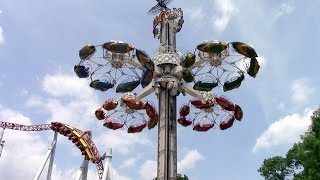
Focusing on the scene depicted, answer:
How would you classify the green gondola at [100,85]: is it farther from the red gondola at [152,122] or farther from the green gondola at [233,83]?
the green gondola at [233,83]

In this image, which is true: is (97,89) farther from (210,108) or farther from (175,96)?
(210,108)

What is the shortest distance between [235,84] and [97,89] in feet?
23.0

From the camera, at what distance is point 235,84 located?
2264 cm

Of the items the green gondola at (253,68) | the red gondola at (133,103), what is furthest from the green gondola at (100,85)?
the green gondola at (253,68)

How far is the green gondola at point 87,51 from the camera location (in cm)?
2233

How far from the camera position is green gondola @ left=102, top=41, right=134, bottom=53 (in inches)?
852

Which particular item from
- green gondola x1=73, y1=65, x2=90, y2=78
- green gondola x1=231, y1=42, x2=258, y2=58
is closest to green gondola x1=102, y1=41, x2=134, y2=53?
green gondola x1=73, y1=65, x2=90, y2=78

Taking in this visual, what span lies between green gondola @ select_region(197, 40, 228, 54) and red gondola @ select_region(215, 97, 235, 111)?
3.17m

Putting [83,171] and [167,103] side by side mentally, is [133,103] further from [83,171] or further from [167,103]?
[83,171]

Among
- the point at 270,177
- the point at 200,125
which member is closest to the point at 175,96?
the point at 200,125

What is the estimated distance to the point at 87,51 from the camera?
22359 millimetres

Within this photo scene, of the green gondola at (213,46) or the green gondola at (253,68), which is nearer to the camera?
the green gondola at (213,46)

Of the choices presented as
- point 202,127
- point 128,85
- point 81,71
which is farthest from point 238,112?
point 81,71

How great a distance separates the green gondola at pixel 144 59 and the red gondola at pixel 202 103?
10.0 feet
